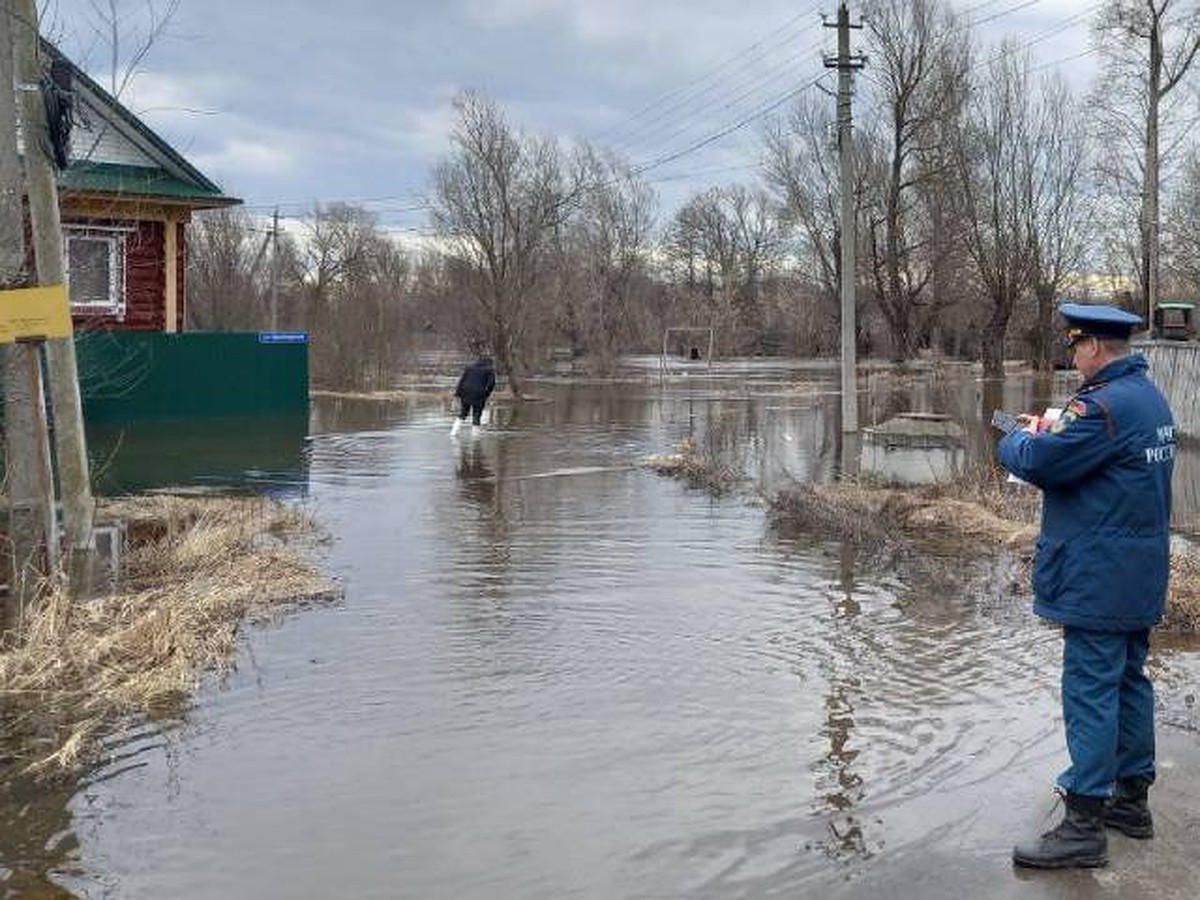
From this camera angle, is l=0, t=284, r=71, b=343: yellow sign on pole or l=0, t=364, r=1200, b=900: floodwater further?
l=0, t=284, r=71, b=343: yellow sign on pole

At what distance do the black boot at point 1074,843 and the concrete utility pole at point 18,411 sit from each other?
243 inches

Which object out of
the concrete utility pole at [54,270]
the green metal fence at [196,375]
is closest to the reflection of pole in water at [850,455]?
the concrete utility pole at [54,270]

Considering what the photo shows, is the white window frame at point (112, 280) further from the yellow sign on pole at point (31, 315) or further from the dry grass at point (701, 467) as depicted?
the yellow sign on pole at point (31, 315)

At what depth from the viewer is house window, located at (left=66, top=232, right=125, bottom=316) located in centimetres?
2406

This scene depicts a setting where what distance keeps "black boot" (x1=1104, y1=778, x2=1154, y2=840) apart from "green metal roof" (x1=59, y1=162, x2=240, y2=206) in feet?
71.0

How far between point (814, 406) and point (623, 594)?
2524 centimetres

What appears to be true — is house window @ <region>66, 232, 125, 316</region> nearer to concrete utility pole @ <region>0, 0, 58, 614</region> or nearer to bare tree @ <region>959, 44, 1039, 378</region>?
concrete utility pole @ <region>0, 0, 58, 614</region>

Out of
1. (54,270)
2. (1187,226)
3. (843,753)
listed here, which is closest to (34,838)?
(843,753)

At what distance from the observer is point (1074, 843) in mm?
4000

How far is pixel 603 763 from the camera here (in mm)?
5184

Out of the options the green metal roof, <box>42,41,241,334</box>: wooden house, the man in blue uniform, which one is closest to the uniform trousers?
the man in blue uniform

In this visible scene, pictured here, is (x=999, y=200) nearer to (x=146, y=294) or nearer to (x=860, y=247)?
(x=860, y=247)

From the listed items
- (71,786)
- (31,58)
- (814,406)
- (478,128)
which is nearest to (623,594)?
(71,786)

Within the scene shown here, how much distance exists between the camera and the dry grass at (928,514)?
10.7 m
